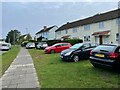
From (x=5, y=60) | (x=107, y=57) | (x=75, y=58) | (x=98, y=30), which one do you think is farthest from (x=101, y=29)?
(x=107, y=57)

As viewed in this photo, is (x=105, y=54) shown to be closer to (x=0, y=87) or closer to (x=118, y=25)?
(x=0, y=87)

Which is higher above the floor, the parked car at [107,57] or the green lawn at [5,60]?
the parked car at [107,57]

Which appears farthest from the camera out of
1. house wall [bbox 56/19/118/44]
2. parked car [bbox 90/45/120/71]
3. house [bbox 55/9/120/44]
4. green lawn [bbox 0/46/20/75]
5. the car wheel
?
house wall [bbox 56/19/118/44]

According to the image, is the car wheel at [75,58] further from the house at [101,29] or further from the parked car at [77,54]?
the house at [101,29]

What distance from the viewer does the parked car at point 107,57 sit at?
31.4 feet

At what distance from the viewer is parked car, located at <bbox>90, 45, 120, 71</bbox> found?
9562 millimetres

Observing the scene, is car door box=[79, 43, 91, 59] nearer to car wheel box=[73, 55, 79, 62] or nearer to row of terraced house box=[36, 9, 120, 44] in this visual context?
car wheel box=[73, 55, 79, 62]

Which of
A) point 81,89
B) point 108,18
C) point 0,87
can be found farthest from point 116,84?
point 108,18

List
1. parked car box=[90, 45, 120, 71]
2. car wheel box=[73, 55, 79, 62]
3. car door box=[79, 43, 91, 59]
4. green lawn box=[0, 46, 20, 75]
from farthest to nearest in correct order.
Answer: car door box=[79, 43, 91, 59] < car wheel box=[73, 55, 79, 62] < green lawn box=[0, 46, 20, 75] < parked car box=[90, 45, 120, 71]

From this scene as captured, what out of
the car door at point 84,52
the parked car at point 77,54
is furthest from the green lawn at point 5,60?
the car door at point 84,52

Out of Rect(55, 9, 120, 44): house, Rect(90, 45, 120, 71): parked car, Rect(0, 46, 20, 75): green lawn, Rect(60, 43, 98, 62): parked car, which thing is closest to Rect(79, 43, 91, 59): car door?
Rect(60, 43, 98, 62): parked car

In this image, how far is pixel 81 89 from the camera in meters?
7.11

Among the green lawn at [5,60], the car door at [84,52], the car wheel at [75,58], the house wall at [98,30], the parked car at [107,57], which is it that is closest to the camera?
the parked car at [107,57]

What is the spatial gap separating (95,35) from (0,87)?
123ft
